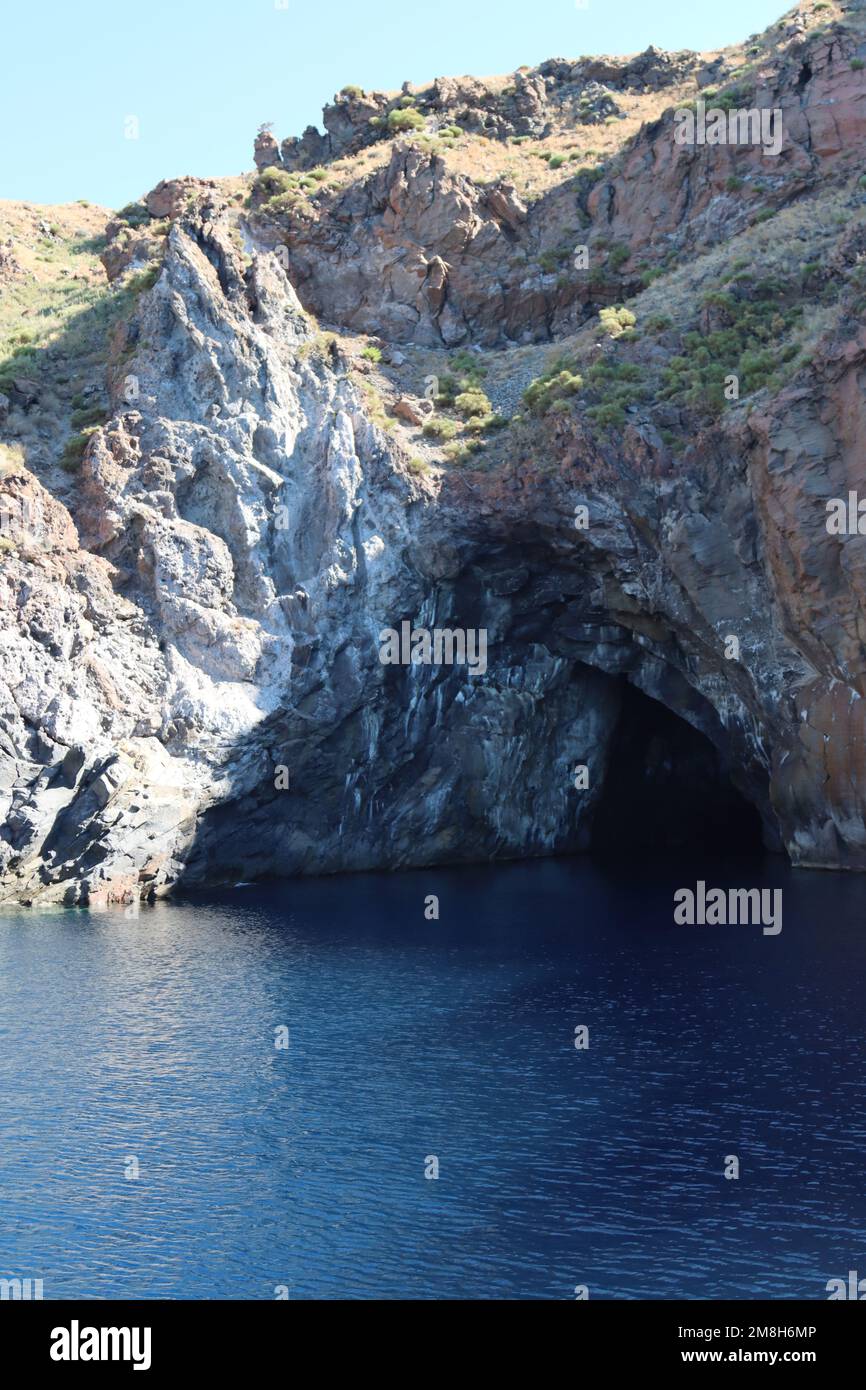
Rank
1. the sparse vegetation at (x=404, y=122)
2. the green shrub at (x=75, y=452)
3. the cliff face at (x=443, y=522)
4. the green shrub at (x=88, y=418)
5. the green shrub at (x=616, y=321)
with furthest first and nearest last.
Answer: the sparse vegetation at (x=404, y=122), the green shrub at (x=88, y=418), the green shrub at (x=75, y=452), the green shrub at (x=616, y=321), the cliff face at (x=443, y=522)

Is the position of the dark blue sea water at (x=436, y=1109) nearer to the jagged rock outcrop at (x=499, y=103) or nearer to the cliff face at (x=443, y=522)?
the cliff face at (x=443, y=522)

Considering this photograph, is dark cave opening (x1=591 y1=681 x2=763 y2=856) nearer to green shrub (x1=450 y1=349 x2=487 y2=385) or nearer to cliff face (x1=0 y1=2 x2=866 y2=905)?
cliff face (x1=0 y1=2 x2=866 y2=905)

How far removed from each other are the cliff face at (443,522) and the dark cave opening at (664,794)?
38 cm

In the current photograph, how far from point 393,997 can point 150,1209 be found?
16123 mm

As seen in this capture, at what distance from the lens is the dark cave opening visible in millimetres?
80250

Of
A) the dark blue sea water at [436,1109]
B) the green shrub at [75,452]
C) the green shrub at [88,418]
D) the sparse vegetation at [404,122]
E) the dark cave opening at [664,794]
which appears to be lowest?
the dark blue sea water at [436,1109]

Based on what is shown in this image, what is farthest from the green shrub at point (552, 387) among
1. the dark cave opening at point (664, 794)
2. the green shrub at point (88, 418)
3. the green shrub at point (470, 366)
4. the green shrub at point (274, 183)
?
the green shrub at point (274, 183)

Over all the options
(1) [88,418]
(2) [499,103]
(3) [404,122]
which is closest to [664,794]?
(1) [88,418]

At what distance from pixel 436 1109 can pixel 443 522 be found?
41.5 meters

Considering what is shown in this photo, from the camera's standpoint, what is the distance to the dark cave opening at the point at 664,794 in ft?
263

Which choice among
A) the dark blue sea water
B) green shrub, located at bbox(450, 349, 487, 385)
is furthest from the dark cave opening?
the dark blue sea water

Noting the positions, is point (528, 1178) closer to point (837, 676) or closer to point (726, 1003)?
point (726, 1003)

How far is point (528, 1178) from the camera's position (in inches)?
1046

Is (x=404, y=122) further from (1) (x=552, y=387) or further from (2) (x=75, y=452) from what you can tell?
(2) (x=75, y=452)
